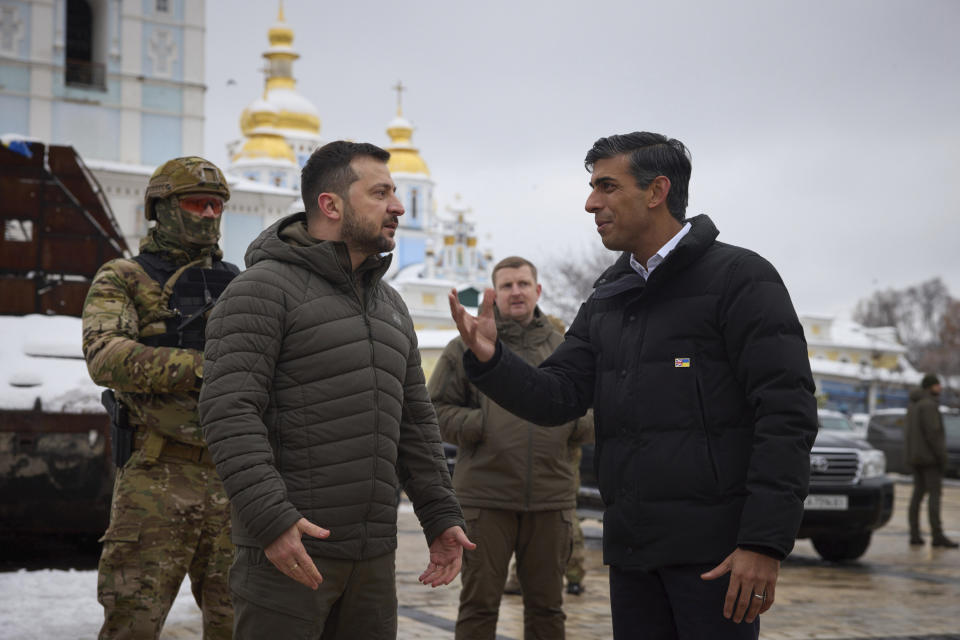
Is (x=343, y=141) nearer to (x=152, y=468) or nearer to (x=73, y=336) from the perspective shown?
(x=152, y=468)

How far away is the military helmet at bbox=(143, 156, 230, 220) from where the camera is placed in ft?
16.0

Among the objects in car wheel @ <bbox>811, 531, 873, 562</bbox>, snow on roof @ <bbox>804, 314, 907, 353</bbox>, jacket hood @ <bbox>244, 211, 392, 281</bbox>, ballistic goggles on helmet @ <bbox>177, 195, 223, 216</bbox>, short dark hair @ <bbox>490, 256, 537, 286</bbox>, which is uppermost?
snow on roof @ <bbox>804, 314, 907, 353</bbox>

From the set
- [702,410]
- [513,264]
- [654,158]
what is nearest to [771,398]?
[702,410]

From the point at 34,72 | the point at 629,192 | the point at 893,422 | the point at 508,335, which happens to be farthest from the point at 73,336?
the point at 34,72

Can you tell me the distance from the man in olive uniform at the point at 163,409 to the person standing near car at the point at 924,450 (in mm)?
11021

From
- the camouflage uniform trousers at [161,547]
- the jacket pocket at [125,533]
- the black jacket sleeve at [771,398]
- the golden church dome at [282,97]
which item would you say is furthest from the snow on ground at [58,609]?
the golden church dome at [282,97]

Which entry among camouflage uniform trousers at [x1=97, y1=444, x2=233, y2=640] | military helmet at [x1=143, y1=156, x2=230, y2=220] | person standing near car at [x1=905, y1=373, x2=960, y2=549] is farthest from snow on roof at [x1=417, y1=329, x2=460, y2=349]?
camouflage uniform trousers at [x1=97, y1=444, x2=233, y2=640]

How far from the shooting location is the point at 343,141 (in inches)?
151

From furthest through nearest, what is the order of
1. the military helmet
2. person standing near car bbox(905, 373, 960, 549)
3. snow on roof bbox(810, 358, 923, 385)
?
snow on roof bbox(810, 358, 923, 385) < person standing near car bbox(905, 373, 960, 549) < the military helmet

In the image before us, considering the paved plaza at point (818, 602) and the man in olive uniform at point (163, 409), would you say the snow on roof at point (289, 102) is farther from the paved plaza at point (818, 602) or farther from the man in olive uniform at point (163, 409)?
the man in olive uniform at point (163, 409)

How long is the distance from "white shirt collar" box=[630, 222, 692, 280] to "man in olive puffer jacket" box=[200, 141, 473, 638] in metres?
0.73

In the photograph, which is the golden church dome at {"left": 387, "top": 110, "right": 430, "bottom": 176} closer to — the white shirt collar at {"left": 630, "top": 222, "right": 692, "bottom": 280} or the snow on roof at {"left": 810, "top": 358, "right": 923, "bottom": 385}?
the snow on roof at {"left": 810, "top": 358, "right": 923, "bottom": 385}

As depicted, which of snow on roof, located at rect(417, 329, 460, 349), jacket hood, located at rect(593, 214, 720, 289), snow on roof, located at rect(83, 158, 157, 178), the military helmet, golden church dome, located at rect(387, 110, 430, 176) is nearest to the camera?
jacket hood, located at rect(593, 214, 720, 289)

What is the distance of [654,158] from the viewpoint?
370 centimetres
